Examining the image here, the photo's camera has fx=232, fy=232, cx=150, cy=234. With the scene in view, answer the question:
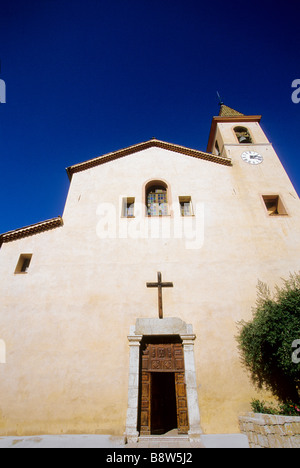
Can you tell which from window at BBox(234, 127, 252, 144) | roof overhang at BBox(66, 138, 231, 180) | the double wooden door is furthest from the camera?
window at BBox(234, 127, 252, 144)

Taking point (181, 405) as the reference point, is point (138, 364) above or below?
above

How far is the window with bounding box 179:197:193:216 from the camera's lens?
32.0 ft

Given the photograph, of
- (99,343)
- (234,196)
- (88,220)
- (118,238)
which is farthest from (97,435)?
(234,196)

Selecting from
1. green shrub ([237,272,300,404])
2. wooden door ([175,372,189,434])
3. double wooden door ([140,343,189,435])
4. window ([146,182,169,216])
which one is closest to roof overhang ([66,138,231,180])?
window ([146,182,169,216])

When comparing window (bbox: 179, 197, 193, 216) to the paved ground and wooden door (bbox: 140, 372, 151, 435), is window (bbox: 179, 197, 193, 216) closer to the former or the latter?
wooden door (bbox: 140, 372, 151, 435)

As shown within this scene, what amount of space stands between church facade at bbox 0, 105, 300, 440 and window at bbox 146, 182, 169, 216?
0.06m

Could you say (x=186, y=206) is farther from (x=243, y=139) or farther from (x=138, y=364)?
(x=138, y=364)

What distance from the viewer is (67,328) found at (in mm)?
6969

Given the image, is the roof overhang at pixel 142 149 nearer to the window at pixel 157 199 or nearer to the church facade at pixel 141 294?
the church facade at pixel 141 294

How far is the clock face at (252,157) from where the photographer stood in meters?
11.3

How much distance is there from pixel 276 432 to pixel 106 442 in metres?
3.63

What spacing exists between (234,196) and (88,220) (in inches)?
→ 245

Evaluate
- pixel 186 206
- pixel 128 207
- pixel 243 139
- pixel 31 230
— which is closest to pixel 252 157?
pixel 243 139

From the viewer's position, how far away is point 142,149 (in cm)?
1225
